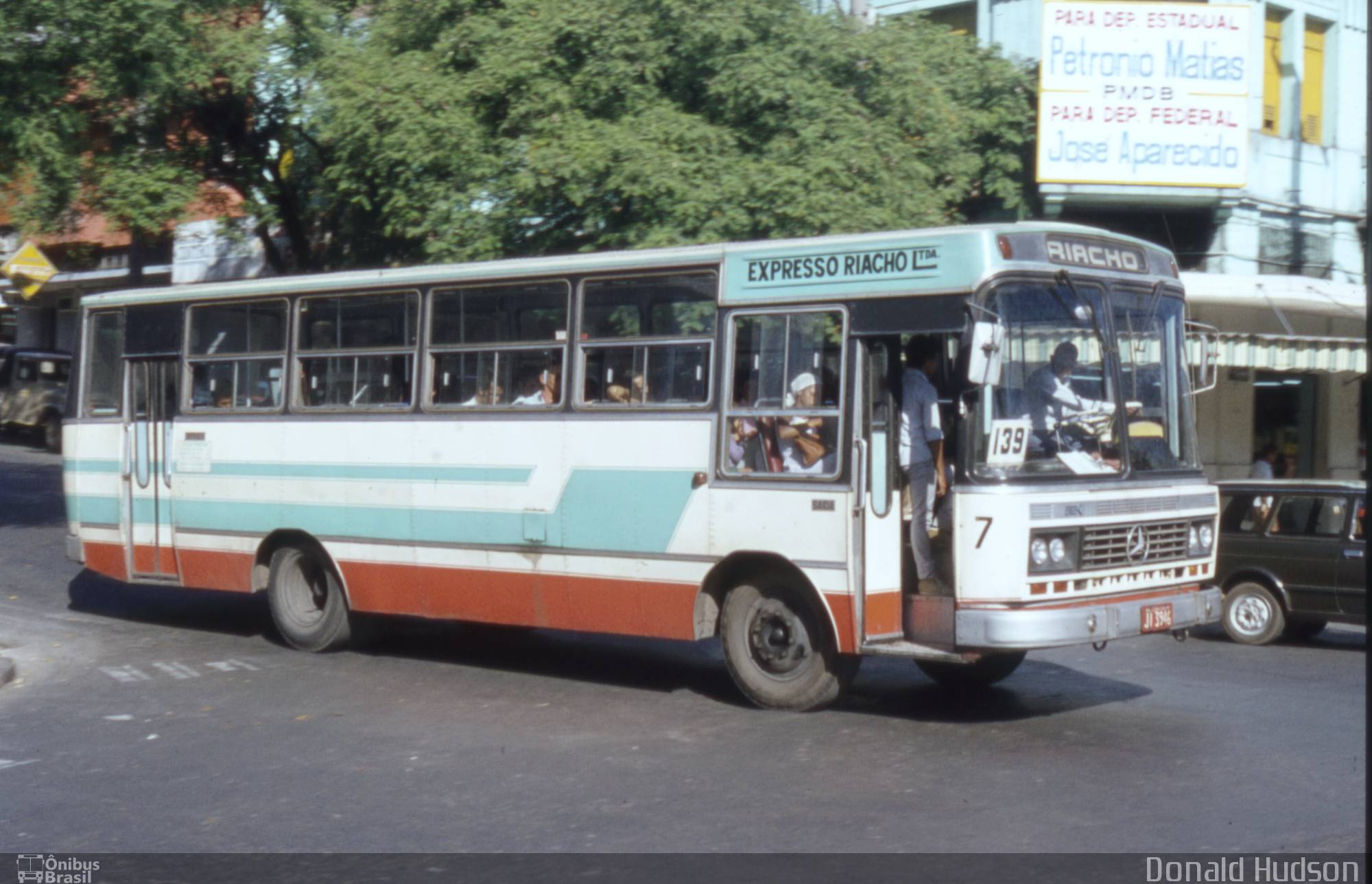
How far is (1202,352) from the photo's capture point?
10.1 m

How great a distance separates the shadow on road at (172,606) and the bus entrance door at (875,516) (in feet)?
20.3

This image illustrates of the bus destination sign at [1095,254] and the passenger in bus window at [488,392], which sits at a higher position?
the bus destination sign at [1095,254]

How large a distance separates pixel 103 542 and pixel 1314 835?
10648 mm

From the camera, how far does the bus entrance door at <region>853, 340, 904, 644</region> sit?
9445mm

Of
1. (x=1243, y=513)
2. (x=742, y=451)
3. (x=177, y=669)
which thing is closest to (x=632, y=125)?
(x=1243, y=513)

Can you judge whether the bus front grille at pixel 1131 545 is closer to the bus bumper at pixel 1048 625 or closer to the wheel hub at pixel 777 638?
the bus bumper at pixel 1048 625

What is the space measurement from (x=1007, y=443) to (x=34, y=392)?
28.7 meters

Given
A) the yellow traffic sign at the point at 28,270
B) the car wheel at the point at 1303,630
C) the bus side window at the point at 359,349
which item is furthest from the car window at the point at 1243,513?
the yellow traffic sign at the point at 28,270

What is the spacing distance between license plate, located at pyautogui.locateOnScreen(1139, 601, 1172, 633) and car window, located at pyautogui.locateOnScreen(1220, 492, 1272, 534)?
20.2 ft

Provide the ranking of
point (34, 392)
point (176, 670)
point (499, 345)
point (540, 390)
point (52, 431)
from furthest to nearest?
1. point (34, 392)
2. point (52, 431)
3. point (176, 670)
4. point (499, 345)
5. point (540, 390)

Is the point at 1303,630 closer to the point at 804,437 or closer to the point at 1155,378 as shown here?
the point at 1155,378

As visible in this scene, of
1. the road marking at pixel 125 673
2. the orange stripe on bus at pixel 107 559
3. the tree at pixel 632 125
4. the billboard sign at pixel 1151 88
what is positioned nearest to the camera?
the road marking at pixel 125 673

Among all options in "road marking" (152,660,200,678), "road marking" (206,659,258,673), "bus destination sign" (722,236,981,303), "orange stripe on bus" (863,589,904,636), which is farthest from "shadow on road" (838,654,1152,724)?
"road marking" (152,660,200,678)

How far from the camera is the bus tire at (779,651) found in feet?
32.1
